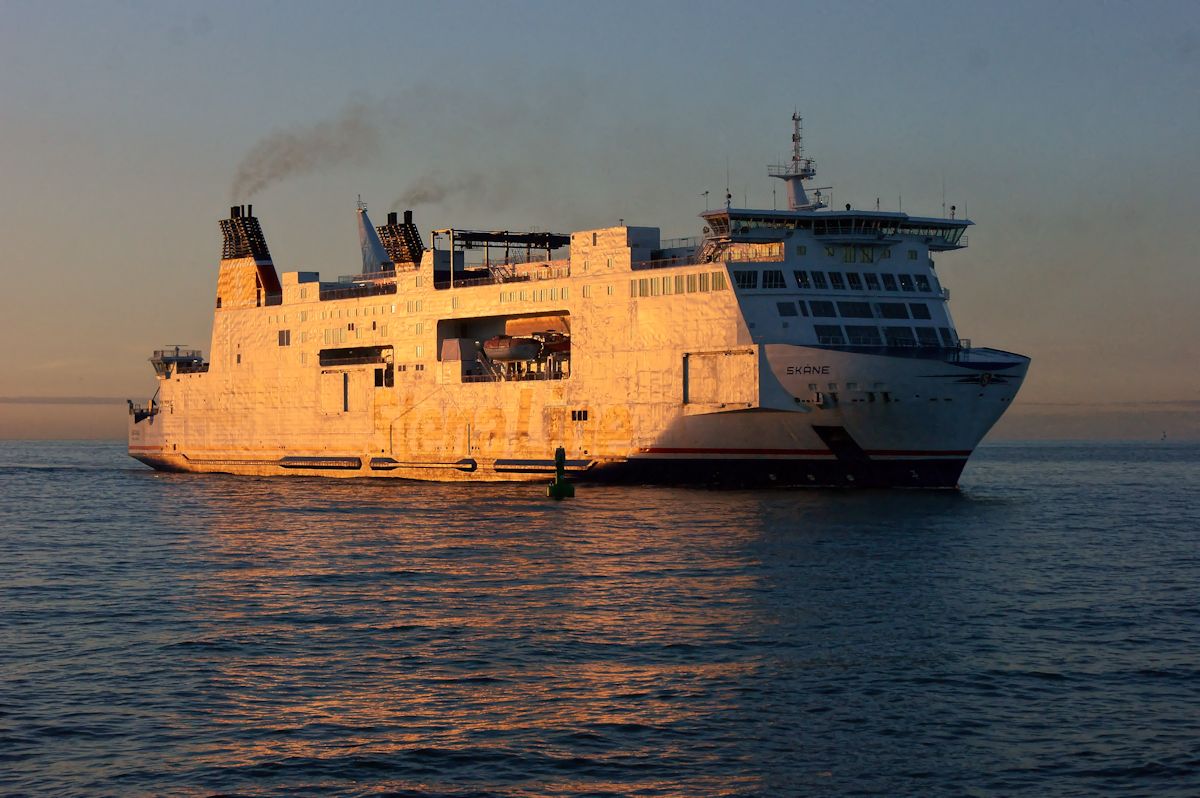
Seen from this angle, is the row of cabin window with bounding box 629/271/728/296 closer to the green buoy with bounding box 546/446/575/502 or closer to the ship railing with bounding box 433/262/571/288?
the ship railing with bounding box 433/262/571/288

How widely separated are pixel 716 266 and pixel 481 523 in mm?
16804

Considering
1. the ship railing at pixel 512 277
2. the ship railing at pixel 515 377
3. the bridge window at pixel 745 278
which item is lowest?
the ship railing at pixel 515 377

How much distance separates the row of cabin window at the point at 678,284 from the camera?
61.7 meters

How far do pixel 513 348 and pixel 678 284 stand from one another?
1257 centimetres

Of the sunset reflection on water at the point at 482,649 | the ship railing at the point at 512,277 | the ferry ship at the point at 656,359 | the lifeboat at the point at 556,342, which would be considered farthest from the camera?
the lifeboat at the point at 556,342

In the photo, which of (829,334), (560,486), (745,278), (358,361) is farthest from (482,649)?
(358,361)

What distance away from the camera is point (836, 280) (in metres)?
63.1

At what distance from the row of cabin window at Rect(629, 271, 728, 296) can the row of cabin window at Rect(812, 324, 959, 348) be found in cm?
470

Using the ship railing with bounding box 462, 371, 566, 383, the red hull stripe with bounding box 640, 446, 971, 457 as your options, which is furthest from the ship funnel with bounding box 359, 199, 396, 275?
the red hull stripe with bounding box 640, 446, 971, 457

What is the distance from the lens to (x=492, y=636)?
92.5 ft

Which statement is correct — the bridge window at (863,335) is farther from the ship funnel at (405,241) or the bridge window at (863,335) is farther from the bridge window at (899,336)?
the ship funnel at (405,241)

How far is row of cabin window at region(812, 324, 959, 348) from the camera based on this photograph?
61.3m

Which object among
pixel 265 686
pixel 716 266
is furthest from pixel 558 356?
pixel 265 686

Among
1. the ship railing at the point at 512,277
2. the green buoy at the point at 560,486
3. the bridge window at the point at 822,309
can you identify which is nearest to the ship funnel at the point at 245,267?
the ship railing at the point at 512,277
